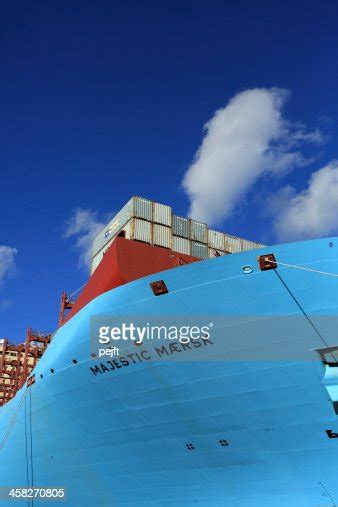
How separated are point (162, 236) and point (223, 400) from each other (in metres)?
8.95

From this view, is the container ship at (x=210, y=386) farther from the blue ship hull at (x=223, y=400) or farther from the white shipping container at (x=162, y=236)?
the white shipping container at (x=162, y=236)

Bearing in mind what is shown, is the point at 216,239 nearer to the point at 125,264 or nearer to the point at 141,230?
the point at 141,230

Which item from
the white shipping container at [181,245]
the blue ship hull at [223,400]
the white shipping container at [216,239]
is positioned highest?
the white shipping container at [216,239]

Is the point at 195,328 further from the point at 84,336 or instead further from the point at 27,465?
the point at 27,465

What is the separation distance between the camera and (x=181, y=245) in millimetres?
19938

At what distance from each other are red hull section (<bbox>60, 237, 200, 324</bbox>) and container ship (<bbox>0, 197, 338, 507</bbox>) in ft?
0.15

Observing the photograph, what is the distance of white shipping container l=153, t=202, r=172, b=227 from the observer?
1977cm

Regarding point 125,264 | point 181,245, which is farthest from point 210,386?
point 181,245

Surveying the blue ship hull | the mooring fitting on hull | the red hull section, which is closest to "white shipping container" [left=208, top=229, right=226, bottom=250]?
the red hull section

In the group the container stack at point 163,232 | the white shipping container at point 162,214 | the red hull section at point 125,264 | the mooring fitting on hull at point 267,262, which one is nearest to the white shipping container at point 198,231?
the container stack at point 163,232

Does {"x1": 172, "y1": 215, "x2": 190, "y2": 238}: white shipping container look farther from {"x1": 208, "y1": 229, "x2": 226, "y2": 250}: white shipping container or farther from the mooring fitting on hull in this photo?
the mooring fitting on hull

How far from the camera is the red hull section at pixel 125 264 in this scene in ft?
47.3

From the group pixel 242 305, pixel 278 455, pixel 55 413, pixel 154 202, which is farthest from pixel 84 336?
pixel 154 202

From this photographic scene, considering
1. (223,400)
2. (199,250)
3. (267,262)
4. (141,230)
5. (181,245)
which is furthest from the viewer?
(199,250)
